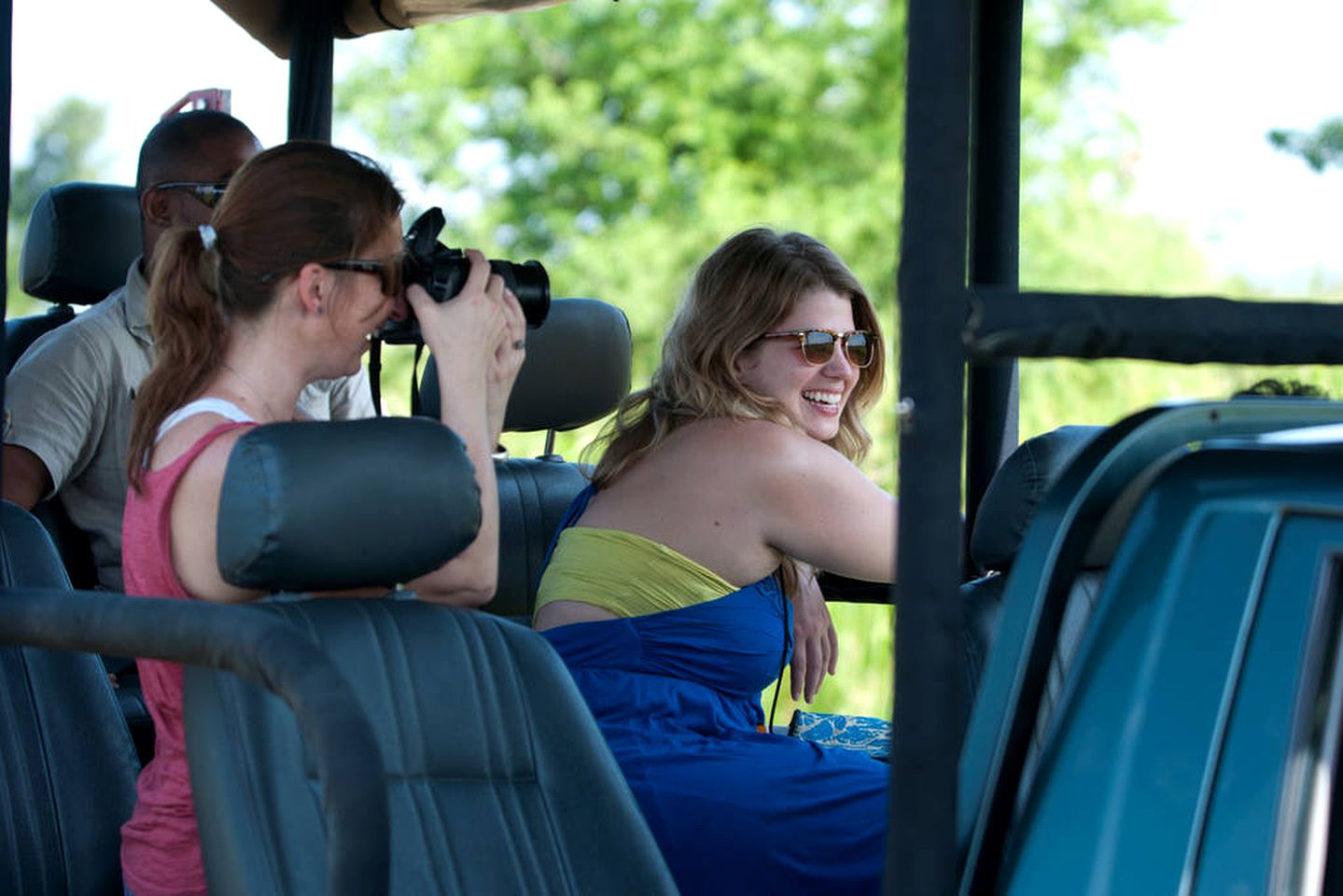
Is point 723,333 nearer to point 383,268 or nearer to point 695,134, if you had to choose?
point 383,268

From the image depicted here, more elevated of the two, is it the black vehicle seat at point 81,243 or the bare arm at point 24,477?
the black vehicle seat at point 81,243

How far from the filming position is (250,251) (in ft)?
7.03

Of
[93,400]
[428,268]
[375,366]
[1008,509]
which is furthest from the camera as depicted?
[93,400]

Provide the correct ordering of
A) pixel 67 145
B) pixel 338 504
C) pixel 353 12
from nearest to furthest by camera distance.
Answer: pixel 338 504 < pixel 353 12 < pixel 67 145

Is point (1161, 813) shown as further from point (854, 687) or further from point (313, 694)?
point (854, 687)

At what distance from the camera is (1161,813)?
1285 mm

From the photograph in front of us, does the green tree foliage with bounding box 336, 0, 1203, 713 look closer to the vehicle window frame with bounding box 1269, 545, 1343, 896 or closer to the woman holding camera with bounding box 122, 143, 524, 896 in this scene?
the woman holding camera with bounding box 122, 143, 524, 896

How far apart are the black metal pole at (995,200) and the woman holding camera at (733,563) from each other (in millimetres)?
248

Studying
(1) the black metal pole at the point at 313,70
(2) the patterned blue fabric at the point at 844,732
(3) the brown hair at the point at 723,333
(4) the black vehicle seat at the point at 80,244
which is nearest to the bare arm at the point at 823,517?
(3) the brown hair at the point at 723,333

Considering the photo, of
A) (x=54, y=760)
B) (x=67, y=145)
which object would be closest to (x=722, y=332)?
(x=54, y=760)

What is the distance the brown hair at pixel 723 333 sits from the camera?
2.81 metres

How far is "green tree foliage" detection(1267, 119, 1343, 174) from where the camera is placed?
816 centimetres

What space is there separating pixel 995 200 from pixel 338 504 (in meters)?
1.67

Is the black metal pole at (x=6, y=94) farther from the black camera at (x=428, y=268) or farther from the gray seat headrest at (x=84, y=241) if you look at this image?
the gray seat headrest at (x=84, y=241)
